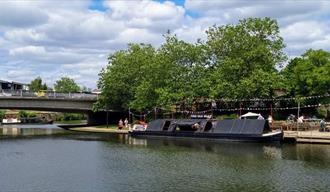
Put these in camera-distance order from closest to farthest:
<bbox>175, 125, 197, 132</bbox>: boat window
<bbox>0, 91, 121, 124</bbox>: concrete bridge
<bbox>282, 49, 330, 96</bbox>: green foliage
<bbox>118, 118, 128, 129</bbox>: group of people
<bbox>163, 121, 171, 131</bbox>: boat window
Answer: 1. <bbox>175, 125, 197, 132</bbox>: boat window
2. <bbox>163, 121, 171, 131</bbox>: boat window
3. <bbox>282, 49, 330, 96</bbox>: green foliage
4. <bbox>118, 118, 128, 129</bbox>: group of people
5. <bbox>0, 91, 121, 124</bbox>: concrete bridge

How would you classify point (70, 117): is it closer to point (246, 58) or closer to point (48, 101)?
point (48, 101)

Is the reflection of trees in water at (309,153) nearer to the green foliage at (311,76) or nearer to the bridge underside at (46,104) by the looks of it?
the green foliage at (311,76)

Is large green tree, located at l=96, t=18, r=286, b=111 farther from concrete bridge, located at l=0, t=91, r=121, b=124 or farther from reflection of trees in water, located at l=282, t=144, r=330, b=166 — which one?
reflection of trees in water, located at l=282, t=144, r=330, b=166

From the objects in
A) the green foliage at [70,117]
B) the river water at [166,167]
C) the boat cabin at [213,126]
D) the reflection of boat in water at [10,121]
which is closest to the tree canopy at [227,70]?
the boat cabin at [213,126]

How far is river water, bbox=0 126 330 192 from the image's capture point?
33719 mm

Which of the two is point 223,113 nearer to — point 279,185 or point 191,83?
point 191,83

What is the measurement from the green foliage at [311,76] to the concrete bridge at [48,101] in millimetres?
39506

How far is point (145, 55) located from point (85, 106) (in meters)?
15.7

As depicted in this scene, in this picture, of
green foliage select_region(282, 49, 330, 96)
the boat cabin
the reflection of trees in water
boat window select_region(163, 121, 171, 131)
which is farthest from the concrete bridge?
the reflection of trees in water

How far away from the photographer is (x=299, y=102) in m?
77.6

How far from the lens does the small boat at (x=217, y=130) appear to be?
6252 cm

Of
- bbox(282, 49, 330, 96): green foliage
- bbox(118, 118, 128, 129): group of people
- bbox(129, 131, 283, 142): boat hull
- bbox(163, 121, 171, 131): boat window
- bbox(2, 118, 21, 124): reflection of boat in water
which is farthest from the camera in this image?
bbox(2, 118, 21, 124): reflection of boat in water

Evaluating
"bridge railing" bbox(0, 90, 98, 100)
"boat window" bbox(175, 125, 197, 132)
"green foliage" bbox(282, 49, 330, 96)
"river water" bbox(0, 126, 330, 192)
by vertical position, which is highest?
"green foliage" bbox(282, 49, 330, 96)

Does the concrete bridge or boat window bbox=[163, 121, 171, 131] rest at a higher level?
the concrete bridge
